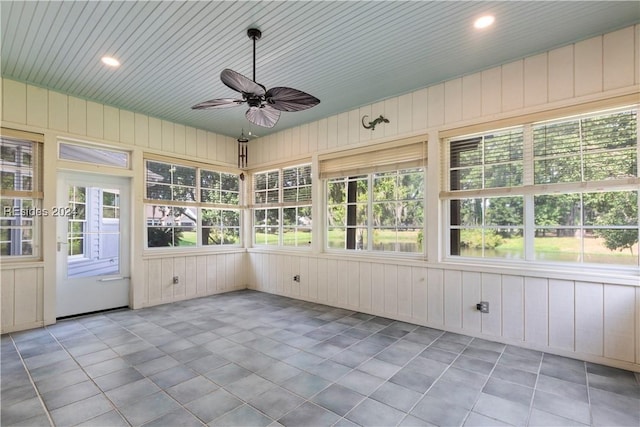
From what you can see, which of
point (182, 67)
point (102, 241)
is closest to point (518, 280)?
point (182, 67)

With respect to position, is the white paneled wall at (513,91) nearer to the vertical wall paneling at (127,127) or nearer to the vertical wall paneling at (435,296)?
the vertical wall paneling at (435,296)

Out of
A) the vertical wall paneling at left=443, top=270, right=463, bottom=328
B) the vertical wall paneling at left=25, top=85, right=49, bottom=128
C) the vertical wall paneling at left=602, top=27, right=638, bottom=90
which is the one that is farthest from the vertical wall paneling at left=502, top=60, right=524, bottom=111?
the vertical wall paneling at left=25, top=85, right=49, bottom=128

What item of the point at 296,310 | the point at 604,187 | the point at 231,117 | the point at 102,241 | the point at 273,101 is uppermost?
the point at 231,117

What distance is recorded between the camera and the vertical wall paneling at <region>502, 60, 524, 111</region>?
10.8ft

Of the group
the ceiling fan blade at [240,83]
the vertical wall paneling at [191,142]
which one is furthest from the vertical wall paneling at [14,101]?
the ceiling fan blade at [240,83]

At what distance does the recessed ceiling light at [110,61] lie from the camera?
127 inches

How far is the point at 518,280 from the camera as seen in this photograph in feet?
10.7

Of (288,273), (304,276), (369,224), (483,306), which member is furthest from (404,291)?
(288,273)

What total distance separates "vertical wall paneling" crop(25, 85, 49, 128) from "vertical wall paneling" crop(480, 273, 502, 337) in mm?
5653

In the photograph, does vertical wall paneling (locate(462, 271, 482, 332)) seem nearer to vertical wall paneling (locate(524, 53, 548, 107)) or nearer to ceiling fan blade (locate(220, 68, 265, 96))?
vertical wall paneling (locate(524, 53, 548, 107))

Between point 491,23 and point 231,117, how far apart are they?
12.0ft

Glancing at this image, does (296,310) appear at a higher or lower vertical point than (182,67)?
lower

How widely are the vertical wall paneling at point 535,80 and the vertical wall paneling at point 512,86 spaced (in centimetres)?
4

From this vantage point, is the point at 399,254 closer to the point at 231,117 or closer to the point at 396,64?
the point at 396,64
